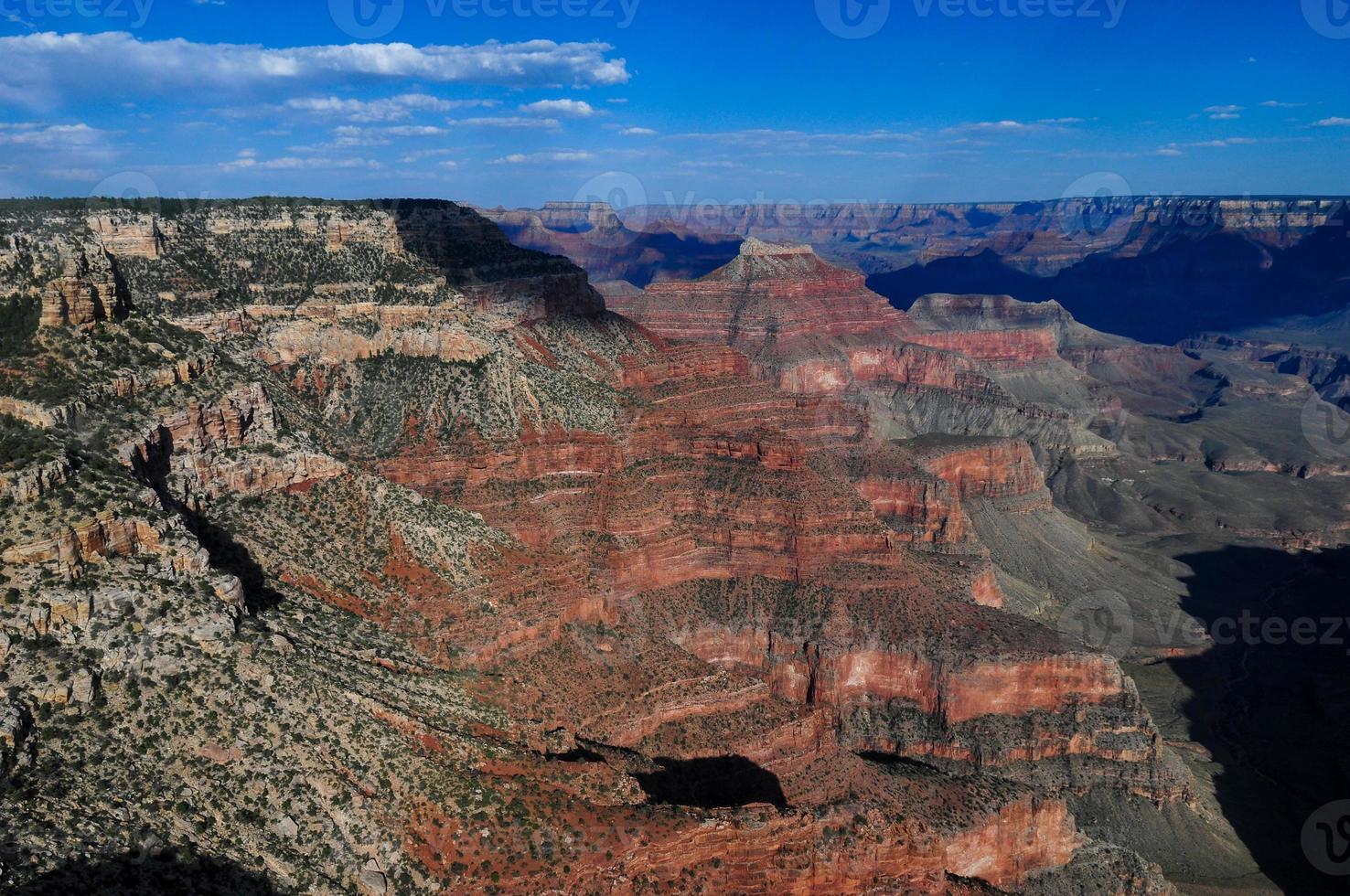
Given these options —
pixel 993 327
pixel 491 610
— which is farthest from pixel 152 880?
pixel 993 327

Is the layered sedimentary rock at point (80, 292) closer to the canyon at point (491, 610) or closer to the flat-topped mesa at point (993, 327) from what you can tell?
the canyon at point (491, 610)

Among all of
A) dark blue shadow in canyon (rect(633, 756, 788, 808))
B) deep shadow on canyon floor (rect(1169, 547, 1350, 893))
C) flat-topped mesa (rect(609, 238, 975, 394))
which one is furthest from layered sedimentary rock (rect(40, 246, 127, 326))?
flat-topped mesa (rect(609, 238, 975, 394))

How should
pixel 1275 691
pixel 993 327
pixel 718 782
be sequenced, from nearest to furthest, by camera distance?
pixel 718 782
pixel 1275 691
pixel 993 327

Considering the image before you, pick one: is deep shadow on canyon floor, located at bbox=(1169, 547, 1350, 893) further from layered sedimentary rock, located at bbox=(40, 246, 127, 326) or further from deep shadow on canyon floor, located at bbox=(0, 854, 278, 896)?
layered sedimentary rock, located at bbox=(40, 246, 127, 326)

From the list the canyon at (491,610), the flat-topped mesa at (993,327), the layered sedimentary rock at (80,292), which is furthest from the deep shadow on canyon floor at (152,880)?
the flat-topped mesa at (993,327)

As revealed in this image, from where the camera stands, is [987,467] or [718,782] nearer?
[718,782]

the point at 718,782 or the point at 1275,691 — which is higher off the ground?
the point at 718,782

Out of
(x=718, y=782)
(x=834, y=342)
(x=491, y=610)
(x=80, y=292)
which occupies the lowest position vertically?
(x=718, y=782)

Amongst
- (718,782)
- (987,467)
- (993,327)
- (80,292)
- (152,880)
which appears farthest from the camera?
(993,327)

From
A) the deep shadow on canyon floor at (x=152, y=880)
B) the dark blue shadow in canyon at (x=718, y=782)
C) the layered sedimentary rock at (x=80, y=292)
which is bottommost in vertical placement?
the dark blue shadow in canyon at (x=718, y=782)

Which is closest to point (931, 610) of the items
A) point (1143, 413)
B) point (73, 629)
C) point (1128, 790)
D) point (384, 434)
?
point (1128, 790)

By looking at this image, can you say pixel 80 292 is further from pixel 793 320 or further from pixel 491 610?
pixel 793 320
